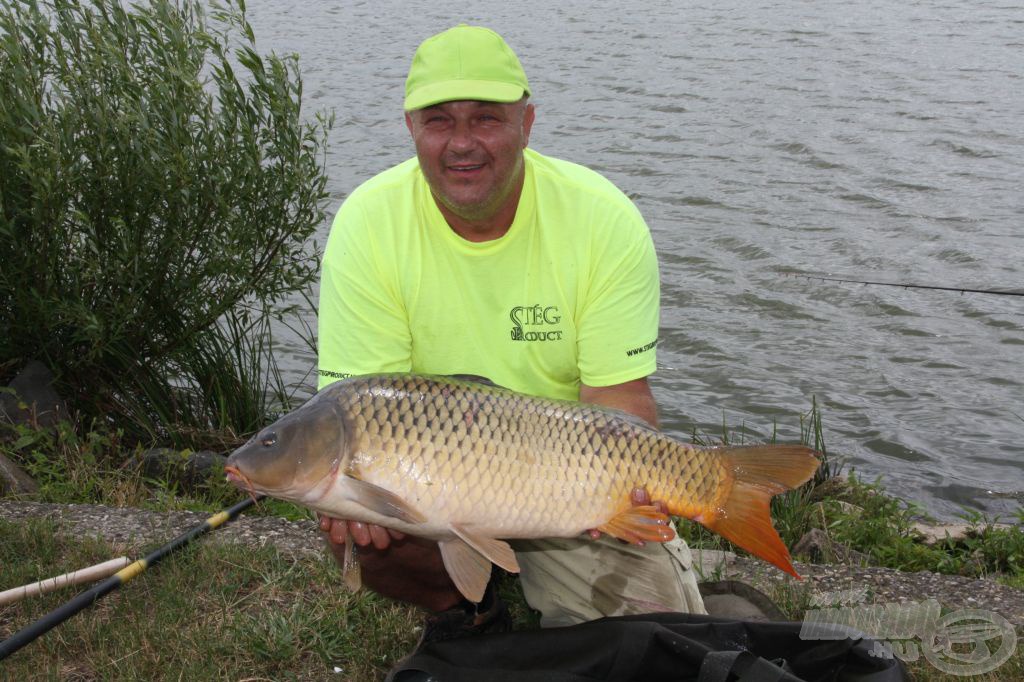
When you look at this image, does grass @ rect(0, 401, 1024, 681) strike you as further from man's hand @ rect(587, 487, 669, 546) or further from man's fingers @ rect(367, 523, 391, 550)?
man's hand @ rect(587, 487, 669, 546)

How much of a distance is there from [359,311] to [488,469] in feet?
2.10

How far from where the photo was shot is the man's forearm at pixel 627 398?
2646 millimetres

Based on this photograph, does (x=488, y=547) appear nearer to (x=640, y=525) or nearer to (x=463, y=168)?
(x=640, y=525)

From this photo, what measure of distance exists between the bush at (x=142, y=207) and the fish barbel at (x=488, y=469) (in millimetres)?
2011

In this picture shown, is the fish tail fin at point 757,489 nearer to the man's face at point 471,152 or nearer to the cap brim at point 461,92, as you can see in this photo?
the man's face at point 471,152

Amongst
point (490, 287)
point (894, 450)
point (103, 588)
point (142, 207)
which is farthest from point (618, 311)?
point (894, 450)

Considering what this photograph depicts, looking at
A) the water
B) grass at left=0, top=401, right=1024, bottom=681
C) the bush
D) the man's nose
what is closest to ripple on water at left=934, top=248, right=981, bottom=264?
the water

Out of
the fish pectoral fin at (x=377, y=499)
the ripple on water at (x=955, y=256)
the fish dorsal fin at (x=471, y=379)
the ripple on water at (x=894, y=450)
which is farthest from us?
the ripple on water at (x=955, y=256)

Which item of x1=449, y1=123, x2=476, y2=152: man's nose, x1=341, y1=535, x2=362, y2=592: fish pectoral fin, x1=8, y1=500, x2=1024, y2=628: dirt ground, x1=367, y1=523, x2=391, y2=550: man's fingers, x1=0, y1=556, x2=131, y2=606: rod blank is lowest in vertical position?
x1=8, y1=500, x2=1024, y2=628: dirt ground

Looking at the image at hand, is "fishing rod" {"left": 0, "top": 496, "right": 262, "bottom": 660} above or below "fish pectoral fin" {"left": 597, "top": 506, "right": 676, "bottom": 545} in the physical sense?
below

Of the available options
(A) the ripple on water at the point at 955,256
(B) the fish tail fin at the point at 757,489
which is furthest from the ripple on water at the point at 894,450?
(B) the fish tail fin at the point at 757,489

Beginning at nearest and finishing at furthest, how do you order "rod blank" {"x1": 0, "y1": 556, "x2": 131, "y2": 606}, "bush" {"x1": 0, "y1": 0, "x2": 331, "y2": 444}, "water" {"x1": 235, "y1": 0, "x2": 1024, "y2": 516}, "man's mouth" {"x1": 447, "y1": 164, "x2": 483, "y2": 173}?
"man's mouth" {"x1": 447, "y1": 164, "x2": 483, "y2": 173}
"rod blank" {"x1": 0, "y1": 556, "x2": 131, "y2": 606}
"bush" {"x1": 0, "y1": 0, "x2": 331, "y2": 444}
"water" {"x1": 235, "y1": 0, "x2": 1024, "y2": 516}

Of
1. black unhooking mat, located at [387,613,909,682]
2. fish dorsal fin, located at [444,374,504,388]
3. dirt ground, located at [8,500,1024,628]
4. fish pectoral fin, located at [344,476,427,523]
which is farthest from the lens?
dirt ground, located at [8,500,1024,628]

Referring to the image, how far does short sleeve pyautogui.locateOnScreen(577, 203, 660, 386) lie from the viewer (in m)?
2.67
